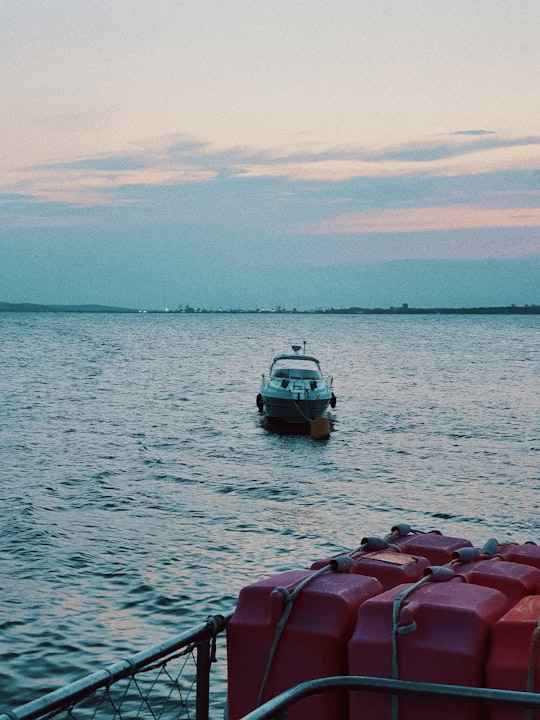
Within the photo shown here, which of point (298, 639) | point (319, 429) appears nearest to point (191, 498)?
point (319, 429)

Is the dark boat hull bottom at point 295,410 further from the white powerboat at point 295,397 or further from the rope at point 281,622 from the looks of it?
the rope at point 281,622

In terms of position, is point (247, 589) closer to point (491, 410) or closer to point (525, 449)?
point (525, 449)

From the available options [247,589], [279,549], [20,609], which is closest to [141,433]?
[279,549]

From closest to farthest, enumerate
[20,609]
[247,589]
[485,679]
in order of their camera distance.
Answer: [485,679], [247,589], [20,609]

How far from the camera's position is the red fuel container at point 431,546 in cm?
548

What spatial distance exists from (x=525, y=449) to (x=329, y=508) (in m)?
12.0

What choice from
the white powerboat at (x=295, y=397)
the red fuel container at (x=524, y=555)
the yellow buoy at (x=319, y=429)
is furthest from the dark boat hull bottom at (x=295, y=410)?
the red fuel container at (x=524, y=555)

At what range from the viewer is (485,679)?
392cm

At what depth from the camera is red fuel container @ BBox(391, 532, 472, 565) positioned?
216 inches

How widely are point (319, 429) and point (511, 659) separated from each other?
28050 mm

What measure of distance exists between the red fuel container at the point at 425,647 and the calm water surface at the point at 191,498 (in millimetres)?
6523

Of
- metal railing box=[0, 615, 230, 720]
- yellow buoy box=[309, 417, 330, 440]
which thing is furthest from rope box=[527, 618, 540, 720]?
yellow buoy box=[309, 417, 330, 440]

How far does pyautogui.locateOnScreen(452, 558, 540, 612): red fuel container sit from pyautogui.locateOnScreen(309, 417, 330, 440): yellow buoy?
88.0ft

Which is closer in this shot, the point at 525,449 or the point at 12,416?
the point at 525,449
